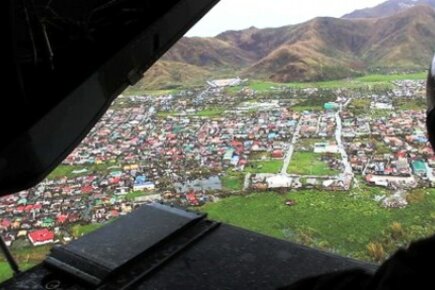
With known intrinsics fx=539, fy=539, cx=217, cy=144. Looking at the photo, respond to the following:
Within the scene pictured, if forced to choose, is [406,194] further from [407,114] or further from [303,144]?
[303,144]

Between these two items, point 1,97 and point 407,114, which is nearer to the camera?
point 1,97

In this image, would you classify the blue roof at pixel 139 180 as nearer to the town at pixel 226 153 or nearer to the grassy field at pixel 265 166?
the town at pixel 226 153

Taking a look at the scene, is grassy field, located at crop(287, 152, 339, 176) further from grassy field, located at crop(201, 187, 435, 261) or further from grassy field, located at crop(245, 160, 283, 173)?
grassy field, located at crop(201, 187, 435, 261)

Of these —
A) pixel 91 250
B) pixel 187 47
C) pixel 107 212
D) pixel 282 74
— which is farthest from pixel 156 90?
pixel 91 250

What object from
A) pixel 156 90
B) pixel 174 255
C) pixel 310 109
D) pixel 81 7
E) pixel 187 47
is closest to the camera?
pixel 81 7

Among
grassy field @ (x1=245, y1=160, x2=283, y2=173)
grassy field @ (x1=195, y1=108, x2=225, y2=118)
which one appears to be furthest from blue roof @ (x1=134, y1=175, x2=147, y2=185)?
grassy field @ (x1=195, y1=108, x2=225, y2=118)
